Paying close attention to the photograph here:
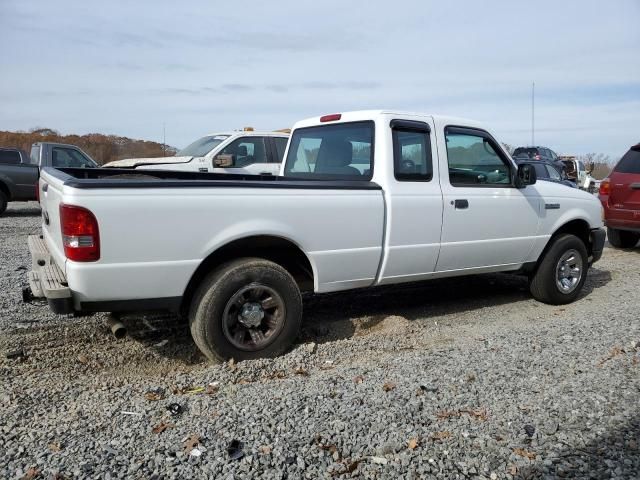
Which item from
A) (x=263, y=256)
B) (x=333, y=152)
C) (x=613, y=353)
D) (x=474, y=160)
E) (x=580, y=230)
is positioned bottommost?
(x=613, y=353)

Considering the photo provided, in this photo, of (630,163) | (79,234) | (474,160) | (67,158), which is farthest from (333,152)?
(67,158)

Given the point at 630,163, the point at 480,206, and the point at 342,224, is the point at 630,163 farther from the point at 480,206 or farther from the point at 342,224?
the point at 342,224

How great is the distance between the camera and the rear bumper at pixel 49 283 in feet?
11.6

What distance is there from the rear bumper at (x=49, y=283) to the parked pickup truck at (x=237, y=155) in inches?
233

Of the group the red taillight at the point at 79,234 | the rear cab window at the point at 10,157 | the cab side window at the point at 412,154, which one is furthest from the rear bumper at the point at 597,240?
the rear cab window at the point at 10,157

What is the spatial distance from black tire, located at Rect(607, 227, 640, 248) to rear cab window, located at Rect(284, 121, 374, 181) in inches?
279

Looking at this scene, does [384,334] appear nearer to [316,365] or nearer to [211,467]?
[316,365]

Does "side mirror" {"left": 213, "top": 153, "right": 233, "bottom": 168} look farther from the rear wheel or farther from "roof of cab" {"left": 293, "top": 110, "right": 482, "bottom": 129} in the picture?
the rear wheel

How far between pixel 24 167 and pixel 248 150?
260 inches

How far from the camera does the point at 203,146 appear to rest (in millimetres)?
11016

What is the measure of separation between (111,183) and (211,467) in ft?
5.96

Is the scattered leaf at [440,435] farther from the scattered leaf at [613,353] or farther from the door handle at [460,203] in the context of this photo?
the door handle at [460,203]

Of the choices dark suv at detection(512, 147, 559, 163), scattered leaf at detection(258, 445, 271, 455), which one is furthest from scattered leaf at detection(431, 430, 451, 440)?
dark suv at detection(512, 147, 559, 163)

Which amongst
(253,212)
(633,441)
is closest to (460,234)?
(253,212)
